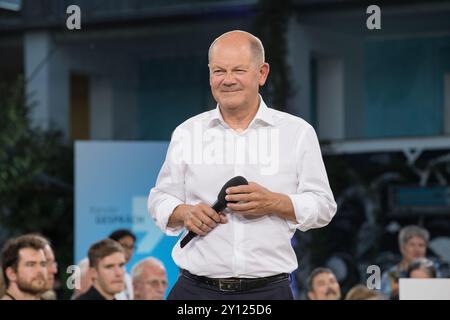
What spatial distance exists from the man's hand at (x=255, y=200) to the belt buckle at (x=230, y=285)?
0.23m

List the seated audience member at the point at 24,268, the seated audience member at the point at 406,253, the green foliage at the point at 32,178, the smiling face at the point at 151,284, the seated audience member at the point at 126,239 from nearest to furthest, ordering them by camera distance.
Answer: the seated audience member at the point at 24,268
the smiling face at the point at 151,284
the seated audience member at the point at 406,253
the seated audience member at the point at 126,239
the green foliage at the point at 32,178

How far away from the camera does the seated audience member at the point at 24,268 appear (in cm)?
496

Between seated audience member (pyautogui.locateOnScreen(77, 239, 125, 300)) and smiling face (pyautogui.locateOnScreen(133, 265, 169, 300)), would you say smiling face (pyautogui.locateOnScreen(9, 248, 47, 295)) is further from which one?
smiling face (pyautogui.locateOnScreen(133, 265, 169, 300))

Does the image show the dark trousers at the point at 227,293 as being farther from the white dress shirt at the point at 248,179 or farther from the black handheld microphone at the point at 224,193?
the black handheld microphone at the point at 224,193

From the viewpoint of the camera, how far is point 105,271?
19.9 feet

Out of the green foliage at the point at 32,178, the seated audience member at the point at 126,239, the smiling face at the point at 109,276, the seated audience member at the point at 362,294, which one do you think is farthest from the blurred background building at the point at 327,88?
the smiling face at the point at 109,276

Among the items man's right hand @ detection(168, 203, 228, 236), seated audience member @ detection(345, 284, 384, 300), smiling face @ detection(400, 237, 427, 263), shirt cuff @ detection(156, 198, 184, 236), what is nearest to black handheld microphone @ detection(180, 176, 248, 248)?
man's right hand @ detection(168, 203, 228, 236)

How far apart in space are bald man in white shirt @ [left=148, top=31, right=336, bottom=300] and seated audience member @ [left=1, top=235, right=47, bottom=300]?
1.95 metres

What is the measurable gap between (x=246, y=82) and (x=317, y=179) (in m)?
0.34

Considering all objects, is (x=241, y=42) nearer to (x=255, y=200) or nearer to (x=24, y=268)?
(x=255, y=200)

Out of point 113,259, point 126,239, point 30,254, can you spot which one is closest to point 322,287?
point 126,239

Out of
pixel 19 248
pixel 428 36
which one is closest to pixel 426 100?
pixel 428 36
